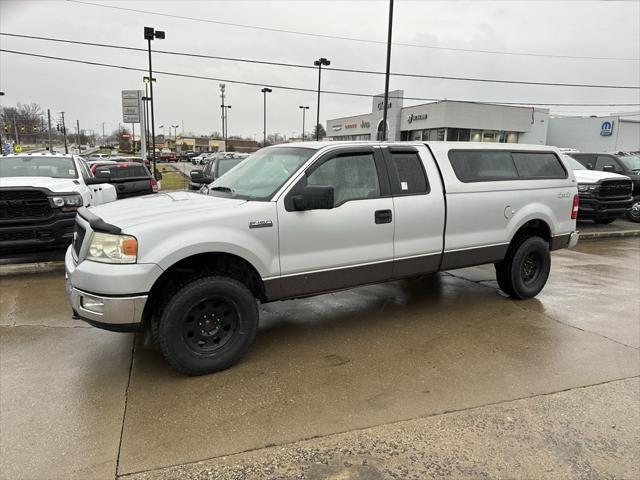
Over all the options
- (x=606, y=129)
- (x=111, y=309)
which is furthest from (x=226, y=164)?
(x=606, y=129)

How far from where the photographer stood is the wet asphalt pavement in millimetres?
2719

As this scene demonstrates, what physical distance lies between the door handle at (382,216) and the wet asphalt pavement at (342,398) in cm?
118

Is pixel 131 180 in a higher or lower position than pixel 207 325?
higher

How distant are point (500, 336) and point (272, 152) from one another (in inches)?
120

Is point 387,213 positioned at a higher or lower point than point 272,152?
lower

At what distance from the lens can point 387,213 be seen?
4461 millimetres

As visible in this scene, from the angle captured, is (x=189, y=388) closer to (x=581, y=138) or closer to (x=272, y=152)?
(x=272, y=152)

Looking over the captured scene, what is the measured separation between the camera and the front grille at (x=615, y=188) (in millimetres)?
11383

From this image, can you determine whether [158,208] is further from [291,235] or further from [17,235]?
[17,235]

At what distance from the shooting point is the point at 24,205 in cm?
672

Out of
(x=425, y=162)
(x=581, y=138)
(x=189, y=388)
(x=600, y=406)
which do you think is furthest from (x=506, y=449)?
(x=581, y=138)

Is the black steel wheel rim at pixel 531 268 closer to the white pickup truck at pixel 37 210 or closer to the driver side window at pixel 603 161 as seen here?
the white pickup truck at pixel 37 210

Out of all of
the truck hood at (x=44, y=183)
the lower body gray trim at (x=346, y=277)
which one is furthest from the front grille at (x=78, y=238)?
the truck hood at (x=44, y=183)

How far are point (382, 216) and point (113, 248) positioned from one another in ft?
7.88
